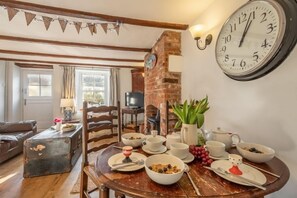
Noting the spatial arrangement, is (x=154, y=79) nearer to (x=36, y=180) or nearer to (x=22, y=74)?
(x=36, y=180)

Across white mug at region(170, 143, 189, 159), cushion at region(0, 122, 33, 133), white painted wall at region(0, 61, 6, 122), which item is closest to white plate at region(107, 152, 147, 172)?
white mug at region(170, 143, 189, 159)

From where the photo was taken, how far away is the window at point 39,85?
4938 mm

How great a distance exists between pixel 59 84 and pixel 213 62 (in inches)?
187

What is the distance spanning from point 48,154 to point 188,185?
7.37 feet

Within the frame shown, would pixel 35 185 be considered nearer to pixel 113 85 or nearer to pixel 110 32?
pixel 110 32

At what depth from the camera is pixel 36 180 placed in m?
2.12

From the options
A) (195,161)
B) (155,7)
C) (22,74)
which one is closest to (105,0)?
(155,7)

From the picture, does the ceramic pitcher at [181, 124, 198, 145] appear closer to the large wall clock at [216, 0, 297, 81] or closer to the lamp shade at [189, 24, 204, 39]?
the large wall clock at [216, 0, 297, 81]

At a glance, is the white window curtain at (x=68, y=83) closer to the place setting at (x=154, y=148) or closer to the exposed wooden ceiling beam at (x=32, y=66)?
the exposed wooden ceiling beam at (x=32, y=66)

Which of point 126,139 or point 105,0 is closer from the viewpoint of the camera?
point 126,139

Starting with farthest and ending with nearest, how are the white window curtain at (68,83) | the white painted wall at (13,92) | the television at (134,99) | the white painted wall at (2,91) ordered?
the television at (134,99)
the white window curtain at (68,83)
the white painted wall at (13,92)
the white painted wall at (2,91)

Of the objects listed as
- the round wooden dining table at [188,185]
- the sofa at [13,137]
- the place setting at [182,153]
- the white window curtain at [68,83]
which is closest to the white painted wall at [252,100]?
the round wooden dining table at [188,185]

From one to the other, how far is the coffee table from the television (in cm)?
284

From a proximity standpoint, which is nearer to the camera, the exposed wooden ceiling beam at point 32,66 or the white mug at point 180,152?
the white mug at point 180,152
